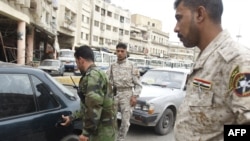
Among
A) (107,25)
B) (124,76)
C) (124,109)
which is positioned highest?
(107,25)

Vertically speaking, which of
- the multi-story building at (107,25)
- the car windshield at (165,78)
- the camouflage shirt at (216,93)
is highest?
the multi-story building at (107,25)

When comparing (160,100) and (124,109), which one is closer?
(124,109)

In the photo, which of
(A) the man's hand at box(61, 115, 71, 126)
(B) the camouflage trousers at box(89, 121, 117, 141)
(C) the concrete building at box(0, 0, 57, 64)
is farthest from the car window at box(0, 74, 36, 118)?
(C) the concrete building at box(0, 0, 57, 64)

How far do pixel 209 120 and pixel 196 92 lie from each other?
15 cm

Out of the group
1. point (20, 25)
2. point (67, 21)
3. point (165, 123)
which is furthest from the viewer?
point (67, 21)

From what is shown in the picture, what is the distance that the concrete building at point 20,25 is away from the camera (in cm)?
1772

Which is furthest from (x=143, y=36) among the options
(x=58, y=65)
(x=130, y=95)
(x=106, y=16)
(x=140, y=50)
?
(x=130, y=95)

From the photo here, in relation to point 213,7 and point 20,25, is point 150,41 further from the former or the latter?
point 213,7

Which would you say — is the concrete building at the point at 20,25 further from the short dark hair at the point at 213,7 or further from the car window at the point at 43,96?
the short dark hair at the point at 213,7

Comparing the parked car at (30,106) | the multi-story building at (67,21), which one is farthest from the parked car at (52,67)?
the parked car at (30,106)

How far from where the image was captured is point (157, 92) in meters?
6.46

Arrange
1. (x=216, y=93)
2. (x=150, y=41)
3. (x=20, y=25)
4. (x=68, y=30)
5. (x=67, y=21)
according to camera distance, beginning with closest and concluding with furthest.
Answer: (x=216, y=93)
(x=20, y=25)
(x=67, y=21)
(x=68, y=30)
(x=150, y=41)

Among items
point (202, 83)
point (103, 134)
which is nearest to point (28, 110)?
point (103, 134)

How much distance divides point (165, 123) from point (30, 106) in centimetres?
401
